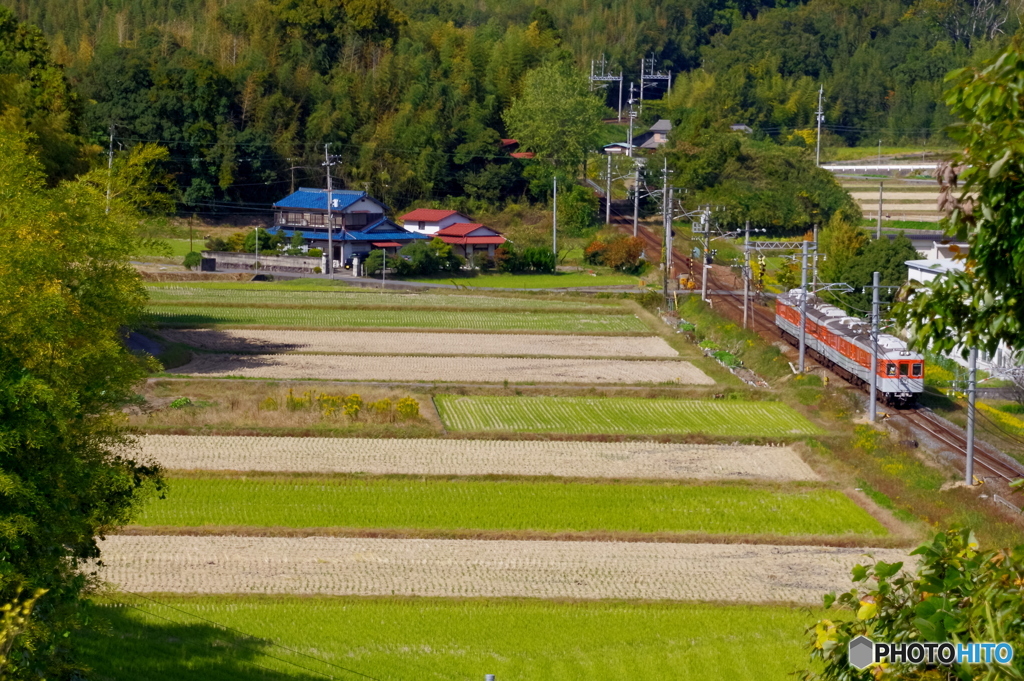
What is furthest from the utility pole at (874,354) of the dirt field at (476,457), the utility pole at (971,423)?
the utility pole at (971,423)

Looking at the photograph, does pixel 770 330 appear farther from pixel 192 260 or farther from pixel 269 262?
pixel 192 260

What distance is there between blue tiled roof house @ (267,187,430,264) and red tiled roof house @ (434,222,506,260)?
1459 millimetres

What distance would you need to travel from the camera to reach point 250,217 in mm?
65375

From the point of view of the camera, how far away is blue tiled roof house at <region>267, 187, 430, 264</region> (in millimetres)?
55812

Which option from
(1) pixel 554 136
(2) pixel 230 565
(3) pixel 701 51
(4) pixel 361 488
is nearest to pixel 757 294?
(1) pixel 554 136

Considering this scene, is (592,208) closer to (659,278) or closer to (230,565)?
(659,278)

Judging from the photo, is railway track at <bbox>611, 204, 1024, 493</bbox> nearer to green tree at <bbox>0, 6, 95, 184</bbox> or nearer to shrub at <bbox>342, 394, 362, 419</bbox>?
shrub at <bbox>342, 394, 362, 419</bbox>

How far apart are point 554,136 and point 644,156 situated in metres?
9.03

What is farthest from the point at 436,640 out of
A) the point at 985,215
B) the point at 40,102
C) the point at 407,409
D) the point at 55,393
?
the point at 40,102

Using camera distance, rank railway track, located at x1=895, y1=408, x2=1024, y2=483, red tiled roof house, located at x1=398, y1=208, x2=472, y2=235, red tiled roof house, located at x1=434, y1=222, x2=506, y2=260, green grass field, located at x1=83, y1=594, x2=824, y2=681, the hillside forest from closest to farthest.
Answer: green grass field, located at x1=83, y1=594, x2=824, y2=681 < railway track, located at x1=895, y1=408, x2=1024, y2=483 < red tiled roof house, located at x1=434, y1=222, x2=506, y2=260 < red tiled roof house, located at x1=398, y1=208, x2=472, y2=235 < the hillside forest

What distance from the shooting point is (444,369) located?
32.8 metres

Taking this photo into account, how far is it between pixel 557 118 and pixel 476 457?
4680 centimetres

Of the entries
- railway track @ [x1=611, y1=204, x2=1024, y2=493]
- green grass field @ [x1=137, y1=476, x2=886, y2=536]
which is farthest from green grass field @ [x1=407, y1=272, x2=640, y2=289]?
green grass field @ [x1=137, y1=476, x2=886, y2=536]

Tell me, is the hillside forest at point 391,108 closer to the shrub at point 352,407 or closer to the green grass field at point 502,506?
the shrub at point 352,407
